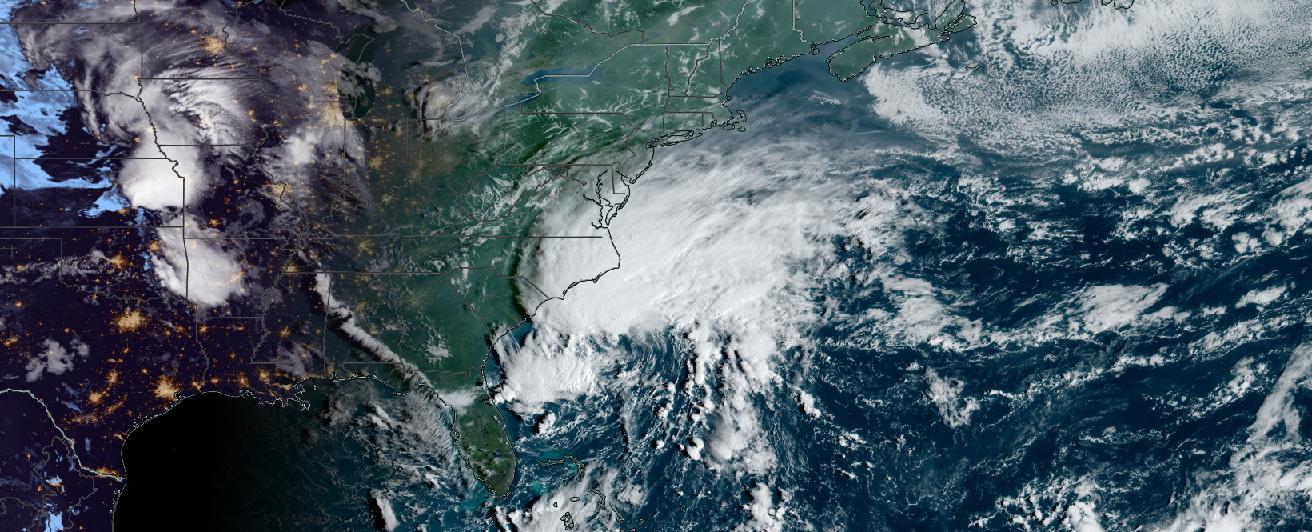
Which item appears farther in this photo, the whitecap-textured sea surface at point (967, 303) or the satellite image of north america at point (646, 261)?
the satellite image of north america at point (646, 261)

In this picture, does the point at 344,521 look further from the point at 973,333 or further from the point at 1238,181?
the point at 1238,181

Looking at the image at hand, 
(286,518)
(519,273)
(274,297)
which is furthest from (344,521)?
(519,273)

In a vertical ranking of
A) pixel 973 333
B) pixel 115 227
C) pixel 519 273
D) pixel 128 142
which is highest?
pixel 973 333

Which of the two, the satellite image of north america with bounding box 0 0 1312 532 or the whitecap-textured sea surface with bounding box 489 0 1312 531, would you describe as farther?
the satellite image of north america with bounding box 0 0 1312 532

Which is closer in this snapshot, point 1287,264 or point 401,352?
point 1287,264
